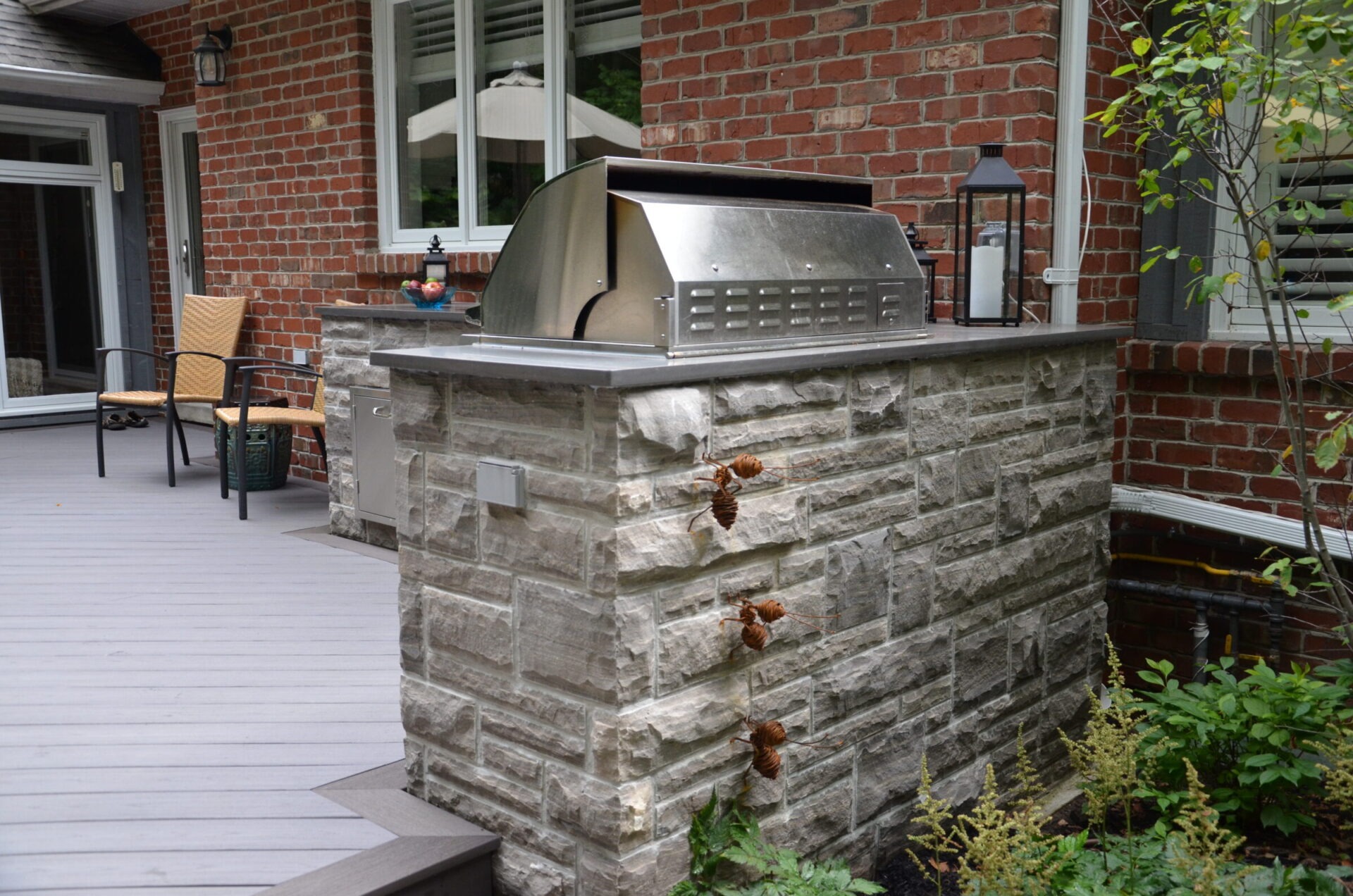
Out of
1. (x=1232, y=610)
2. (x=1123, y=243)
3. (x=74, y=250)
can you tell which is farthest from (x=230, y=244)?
(x=1232, y=610)

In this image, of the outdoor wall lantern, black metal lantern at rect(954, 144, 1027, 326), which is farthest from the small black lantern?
the outdoor wall lantern

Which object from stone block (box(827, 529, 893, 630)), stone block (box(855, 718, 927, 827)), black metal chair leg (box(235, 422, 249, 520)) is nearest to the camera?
stone block (box(827, 529, 893, 630))

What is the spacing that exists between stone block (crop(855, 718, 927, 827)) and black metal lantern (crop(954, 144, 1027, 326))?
1.19 m

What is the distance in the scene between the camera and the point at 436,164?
577 centimetres

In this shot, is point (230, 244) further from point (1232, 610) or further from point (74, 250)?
point (1232, 610)

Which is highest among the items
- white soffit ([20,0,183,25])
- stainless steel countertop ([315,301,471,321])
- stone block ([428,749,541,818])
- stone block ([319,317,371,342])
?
white soffit ([20,0,183,25])

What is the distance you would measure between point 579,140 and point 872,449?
9.81 ft

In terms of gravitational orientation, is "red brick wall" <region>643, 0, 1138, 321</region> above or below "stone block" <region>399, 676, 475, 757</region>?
above

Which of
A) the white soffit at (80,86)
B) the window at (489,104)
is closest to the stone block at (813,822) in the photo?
the window at (489,104)

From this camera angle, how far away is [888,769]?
103 inches

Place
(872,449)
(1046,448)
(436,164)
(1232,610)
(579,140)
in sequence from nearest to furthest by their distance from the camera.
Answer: (872,449), (1046,448), (1232,610), (579,140), (436,164)

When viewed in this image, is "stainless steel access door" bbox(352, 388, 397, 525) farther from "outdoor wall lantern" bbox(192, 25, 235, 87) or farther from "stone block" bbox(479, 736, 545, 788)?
"outdoor wall lantern" bbox(192, 25, 235, 87)

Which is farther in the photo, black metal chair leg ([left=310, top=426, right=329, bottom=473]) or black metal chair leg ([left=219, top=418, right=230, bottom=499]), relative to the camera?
black metal chair leg ([left=310, top=426, right=329, bottom=473])

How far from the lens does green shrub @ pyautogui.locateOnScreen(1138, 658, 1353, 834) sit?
265 cm
